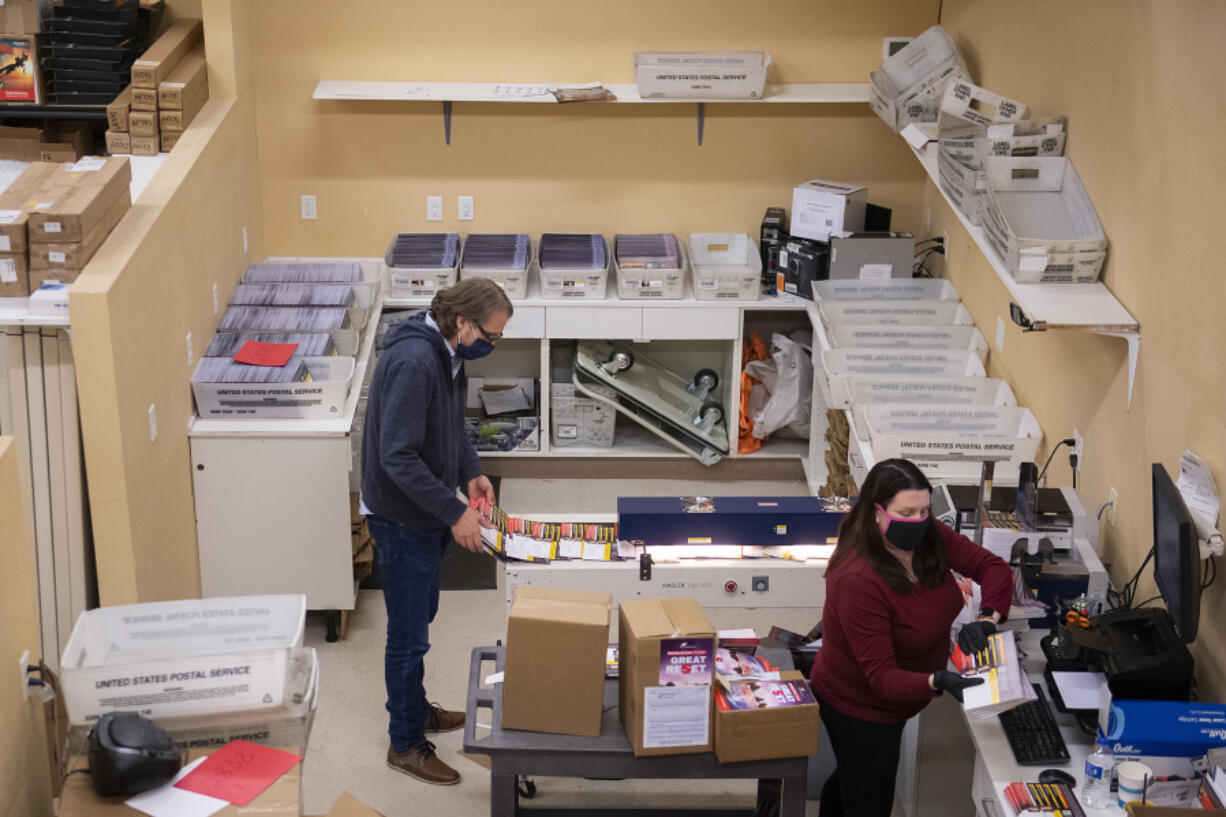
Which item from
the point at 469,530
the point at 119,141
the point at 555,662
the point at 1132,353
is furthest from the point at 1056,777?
the point at 119,141

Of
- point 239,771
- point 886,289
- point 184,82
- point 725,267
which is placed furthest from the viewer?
point 725,267

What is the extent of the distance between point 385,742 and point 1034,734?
7.38 feet

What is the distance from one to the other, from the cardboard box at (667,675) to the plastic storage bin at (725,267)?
321 cm

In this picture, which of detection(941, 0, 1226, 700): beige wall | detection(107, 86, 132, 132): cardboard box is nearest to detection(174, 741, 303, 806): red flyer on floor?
detection(941, 0, 1226, 700): beige wall

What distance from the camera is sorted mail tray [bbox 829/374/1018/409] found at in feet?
16.3

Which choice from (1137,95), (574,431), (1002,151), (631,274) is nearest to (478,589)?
(574,431)

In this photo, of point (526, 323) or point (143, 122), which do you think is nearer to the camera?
point (143, 122)

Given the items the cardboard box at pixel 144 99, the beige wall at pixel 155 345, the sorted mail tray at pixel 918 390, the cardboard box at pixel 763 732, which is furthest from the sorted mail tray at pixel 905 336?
the cardboard box at pixel 144 99

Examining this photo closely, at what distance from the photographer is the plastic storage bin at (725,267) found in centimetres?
621

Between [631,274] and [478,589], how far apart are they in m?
1.71

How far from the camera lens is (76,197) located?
4227 mm

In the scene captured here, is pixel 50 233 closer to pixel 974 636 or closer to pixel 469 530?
pixel 469 530

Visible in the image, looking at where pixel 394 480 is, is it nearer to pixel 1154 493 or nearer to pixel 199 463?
pixel 199 463

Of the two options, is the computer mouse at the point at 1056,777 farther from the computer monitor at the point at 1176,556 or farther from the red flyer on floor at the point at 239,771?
the red flyer on floor at the point at 239,771
